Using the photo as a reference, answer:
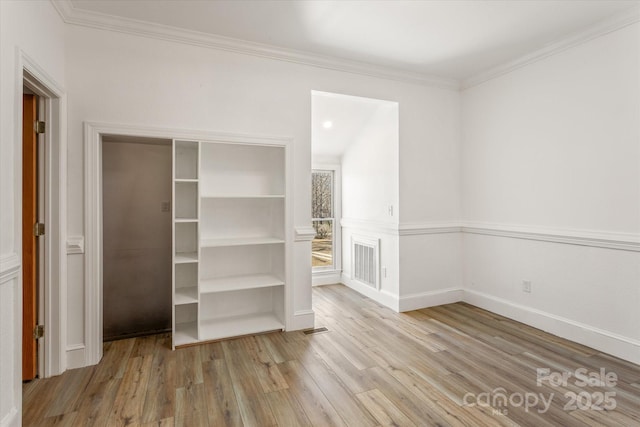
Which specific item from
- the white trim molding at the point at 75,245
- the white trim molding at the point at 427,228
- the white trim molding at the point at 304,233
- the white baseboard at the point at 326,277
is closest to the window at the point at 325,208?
the white baseboard at the point at 326,277

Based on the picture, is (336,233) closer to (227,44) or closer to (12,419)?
(227,44)

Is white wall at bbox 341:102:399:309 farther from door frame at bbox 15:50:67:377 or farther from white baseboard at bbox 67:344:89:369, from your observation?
door frame at bbox 15:50:67:377

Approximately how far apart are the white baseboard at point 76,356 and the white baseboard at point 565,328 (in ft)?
13.0

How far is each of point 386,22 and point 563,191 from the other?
7.35 feet

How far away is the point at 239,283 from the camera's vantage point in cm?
317

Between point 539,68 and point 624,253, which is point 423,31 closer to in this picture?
point 539,68

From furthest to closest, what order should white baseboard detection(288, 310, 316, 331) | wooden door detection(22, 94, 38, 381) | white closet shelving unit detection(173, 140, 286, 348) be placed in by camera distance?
white baseboard detection(288, 310, 316, 331)
white closet shelving unit detection(173, 140, 286, 348)
wooden door detection(22, 94, 38, 381)

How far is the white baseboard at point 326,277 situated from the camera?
16.5 ft

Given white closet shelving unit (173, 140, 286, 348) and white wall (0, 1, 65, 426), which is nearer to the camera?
white wall (0, 1, 65, 426)

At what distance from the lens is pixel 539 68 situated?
131 inches

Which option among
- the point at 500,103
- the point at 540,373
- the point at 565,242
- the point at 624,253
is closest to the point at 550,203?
the point at 565,242

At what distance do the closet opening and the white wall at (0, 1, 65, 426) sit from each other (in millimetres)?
1288

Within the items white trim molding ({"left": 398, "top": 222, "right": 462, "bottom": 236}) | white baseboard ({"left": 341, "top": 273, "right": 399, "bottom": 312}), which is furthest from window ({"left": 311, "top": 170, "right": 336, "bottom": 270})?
white trim molding ({"left": 398, "top": 222, "right": 462, "bottom": 236})

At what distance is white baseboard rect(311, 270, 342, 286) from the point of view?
502cm
